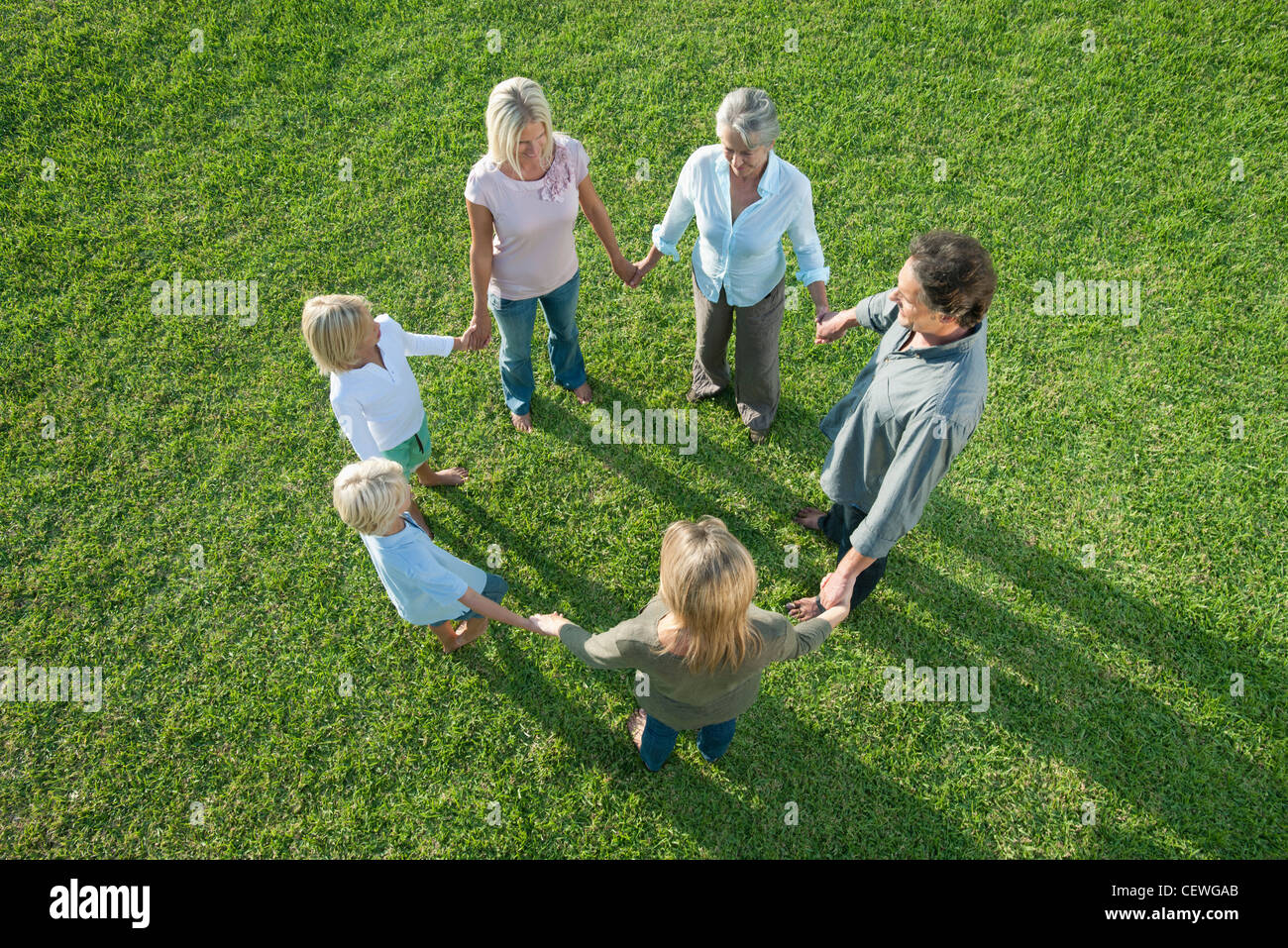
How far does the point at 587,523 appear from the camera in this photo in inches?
213

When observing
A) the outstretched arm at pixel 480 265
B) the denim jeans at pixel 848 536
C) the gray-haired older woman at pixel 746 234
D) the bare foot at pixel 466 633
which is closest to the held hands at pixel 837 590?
the denim jeans at pixel 848 536

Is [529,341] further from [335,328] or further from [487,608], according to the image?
[487,608]

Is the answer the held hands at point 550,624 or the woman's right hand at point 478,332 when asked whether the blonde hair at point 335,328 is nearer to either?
the woman's right hand at point 478,332

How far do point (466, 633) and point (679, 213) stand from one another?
2.88 metres

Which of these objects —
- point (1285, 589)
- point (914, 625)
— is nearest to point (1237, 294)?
point (1285, 589)

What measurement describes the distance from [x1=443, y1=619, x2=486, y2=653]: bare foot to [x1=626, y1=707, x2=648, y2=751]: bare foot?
42.6 inches

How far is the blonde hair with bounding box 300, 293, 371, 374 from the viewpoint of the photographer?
3.83 meters

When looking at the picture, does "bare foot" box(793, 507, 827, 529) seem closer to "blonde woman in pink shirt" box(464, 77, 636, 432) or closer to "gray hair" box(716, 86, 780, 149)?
"blonde woman in pink shirt" box(464, 77, 636, 432)

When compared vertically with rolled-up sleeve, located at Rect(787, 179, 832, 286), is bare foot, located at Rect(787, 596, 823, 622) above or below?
below

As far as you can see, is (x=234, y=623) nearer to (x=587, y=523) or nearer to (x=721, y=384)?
(x=587, y=523)

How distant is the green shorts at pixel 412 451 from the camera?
14.9 feet

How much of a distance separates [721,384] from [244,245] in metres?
4.21

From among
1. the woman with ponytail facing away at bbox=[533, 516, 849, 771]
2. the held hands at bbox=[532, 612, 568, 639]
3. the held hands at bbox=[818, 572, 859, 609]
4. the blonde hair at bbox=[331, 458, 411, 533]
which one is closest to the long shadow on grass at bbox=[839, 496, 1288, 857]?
the held hands at bbox=[818, 572, 859, 609]

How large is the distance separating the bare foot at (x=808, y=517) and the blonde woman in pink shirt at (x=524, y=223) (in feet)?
6.44
